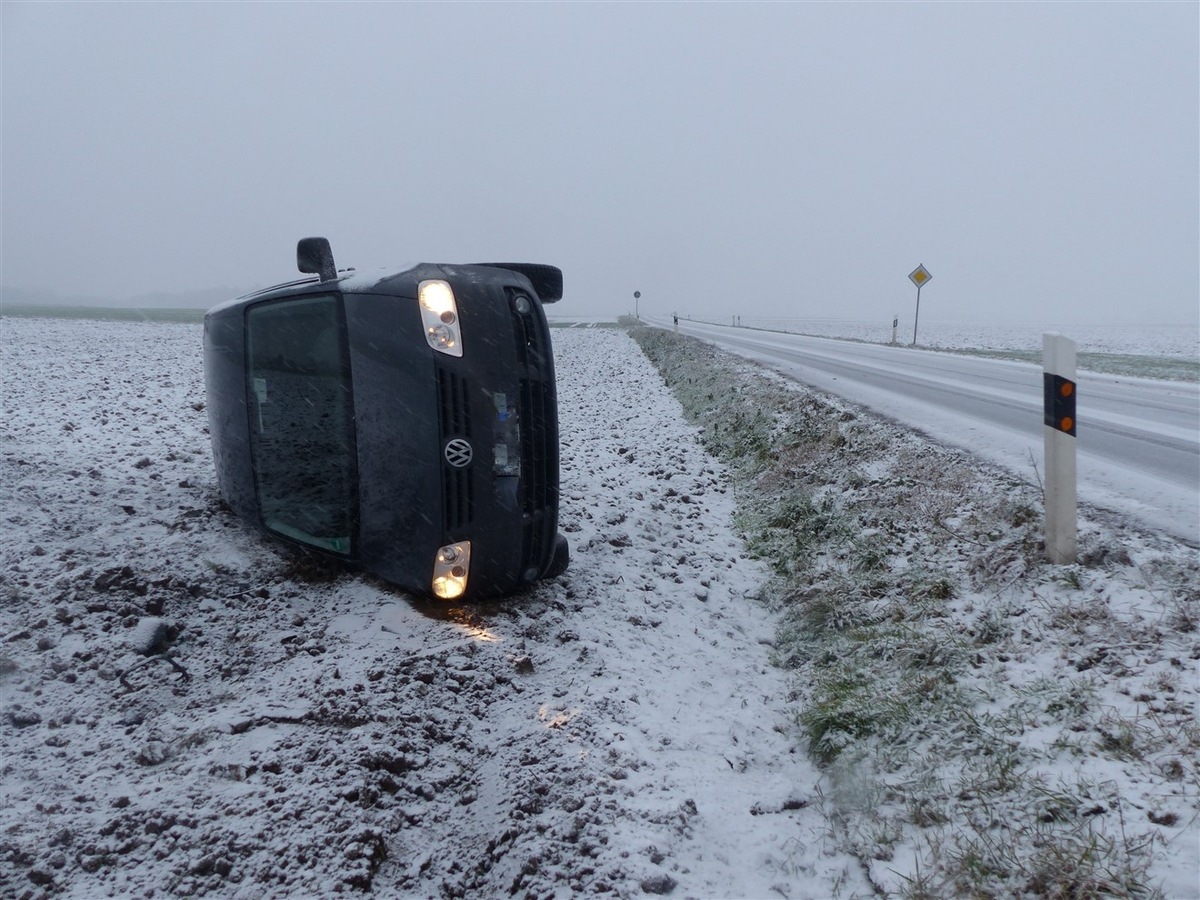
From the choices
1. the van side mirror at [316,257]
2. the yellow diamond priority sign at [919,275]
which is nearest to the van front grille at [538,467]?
the van side mirror at [316,257]

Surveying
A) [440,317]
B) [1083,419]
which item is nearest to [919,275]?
[1083,419]

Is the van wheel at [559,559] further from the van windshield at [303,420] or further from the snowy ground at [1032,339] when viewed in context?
the snowy ground at [1032,339]

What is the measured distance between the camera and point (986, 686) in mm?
2721

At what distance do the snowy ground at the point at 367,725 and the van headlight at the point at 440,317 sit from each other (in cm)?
134

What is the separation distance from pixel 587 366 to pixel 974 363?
30.7ft

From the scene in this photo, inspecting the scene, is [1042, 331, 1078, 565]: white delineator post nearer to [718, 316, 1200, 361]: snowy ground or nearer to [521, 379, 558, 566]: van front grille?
[521, 379, 558, 566]: van front grille

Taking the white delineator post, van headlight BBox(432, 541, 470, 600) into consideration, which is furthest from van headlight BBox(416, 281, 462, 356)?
the white delineator post

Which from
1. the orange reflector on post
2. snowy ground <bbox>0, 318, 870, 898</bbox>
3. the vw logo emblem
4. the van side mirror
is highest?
the van side mirror

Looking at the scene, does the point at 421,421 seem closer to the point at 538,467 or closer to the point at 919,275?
the point at 538,467

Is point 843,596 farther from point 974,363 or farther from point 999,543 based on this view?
point 974,363

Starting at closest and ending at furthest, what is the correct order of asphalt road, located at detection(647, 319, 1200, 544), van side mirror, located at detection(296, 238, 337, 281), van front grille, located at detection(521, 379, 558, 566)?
van front grille, located at detection(521, 379, 558, 566), van side mirror, located at detection(296, 238, 337, 281), asphalt road, located at detection(647, 319, 1200, 544)

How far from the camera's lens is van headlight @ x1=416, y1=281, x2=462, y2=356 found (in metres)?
3.17

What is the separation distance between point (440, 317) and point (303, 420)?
1036 millimetres

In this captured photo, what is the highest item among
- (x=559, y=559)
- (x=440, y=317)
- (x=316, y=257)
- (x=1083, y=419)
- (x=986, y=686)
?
(x=316, y=257)
